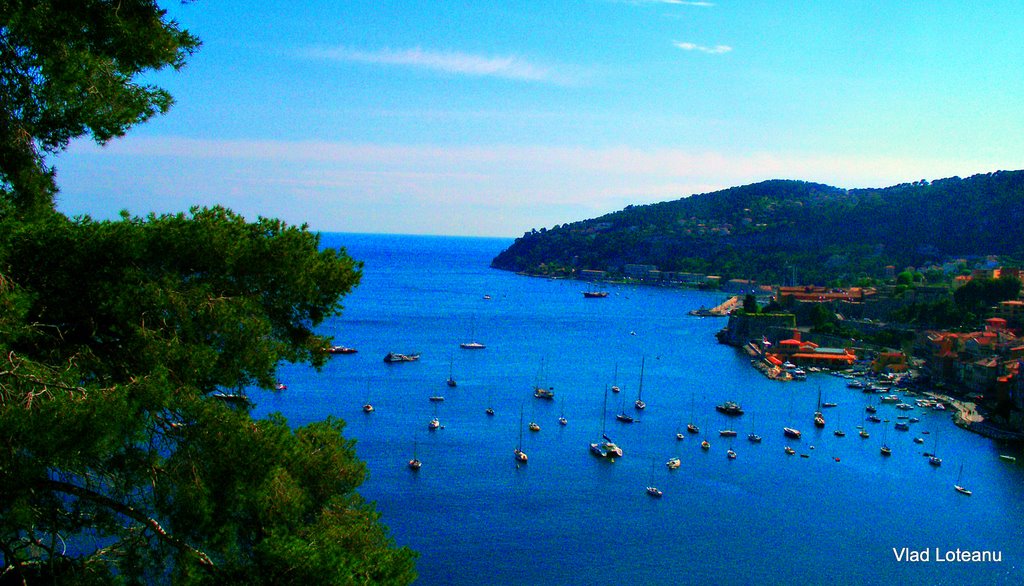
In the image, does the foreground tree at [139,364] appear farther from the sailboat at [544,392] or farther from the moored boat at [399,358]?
the moored boat at [399,358]

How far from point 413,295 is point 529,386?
31568mm

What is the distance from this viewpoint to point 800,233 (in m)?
69.9

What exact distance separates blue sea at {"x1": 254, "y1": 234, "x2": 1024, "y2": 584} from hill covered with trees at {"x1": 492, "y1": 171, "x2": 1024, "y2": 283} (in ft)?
119

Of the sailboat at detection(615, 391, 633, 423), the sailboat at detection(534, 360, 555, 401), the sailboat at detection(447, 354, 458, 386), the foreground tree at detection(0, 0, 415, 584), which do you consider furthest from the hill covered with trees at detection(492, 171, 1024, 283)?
the foreground tree at detection(0, 0, 415, 584)

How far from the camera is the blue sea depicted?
11.8 meters

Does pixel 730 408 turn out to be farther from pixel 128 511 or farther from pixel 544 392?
pixel 128 511

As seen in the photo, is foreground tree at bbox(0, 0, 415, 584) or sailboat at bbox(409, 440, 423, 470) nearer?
foreground tree at bbox(0, 0, 415, 584)

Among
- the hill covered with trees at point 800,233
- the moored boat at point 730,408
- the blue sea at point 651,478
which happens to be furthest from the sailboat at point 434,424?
the hill covered with trees at point 800,233

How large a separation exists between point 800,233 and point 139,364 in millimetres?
70792

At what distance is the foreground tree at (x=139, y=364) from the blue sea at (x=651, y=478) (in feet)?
25.0

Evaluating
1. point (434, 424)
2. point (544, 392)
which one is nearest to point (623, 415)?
point (544, 392)

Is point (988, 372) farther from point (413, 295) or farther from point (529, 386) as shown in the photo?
point (413, 295)

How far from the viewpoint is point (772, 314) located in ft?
118

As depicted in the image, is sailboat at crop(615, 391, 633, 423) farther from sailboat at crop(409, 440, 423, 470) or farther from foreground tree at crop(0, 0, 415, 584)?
foreground tree at crop(0, 0, 415, 584)
